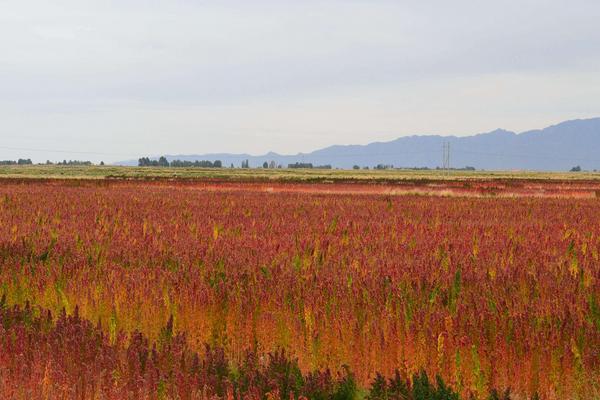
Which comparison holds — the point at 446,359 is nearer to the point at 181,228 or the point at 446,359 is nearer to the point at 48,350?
the point at 48,350

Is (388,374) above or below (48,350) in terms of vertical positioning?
below

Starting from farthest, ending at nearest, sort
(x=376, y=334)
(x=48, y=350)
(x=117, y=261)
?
1. (x=117, y=261)
2. (x=376, y=334)
3. (x=48, y=350)

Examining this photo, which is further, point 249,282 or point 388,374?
point 249,282

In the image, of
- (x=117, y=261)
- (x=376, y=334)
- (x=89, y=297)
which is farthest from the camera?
(x=117, y=261)

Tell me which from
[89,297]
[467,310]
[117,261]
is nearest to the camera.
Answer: [467,310]

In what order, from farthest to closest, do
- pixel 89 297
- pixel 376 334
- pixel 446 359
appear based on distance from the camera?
pixel 89 297
pixel 376 334
pixel 446 359

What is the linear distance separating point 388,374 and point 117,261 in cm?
535

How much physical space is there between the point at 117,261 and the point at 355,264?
3527 mm

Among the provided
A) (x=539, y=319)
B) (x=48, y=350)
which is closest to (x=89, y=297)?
(x=48, y=350)

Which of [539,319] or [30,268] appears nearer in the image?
[539,319]

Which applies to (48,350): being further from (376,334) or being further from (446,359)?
(446,359)

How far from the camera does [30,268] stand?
876 centimetres

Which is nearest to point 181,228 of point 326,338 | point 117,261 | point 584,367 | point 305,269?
point 117,261

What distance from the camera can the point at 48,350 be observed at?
480 cm
